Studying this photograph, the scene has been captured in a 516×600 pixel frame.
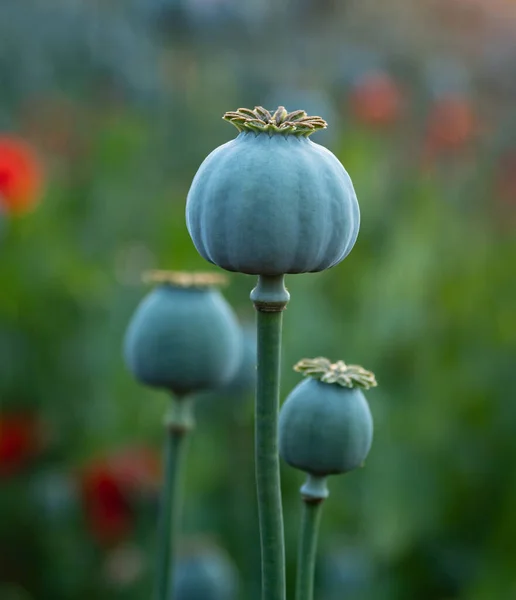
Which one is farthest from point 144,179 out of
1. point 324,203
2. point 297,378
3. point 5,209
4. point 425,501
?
point 324,203

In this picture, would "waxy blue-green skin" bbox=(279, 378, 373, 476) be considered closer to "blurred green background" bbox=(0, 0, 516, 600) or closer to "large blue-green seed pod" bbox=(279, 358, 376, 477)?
"large blue-green seed pod" bbox=(279, 358, 376, 477)

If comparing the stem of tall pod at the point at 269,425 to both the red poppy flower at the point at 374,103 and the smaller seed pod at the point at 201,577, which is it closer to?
→ the smaller seed pod at the point at 201,577

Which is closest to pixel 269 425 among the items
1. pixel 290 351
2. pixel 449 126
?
pixel 290 351

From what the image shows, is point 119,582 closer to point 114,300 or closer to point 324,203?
point 114,300

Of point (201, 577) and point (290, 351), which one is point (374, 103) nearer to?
point (290, 351)

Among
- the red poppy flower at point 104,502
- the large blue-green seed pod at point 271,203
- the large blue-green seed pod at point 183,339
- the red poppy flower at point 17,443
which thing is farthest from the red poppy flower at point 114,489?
the large blue-green seed pod at point 271,203

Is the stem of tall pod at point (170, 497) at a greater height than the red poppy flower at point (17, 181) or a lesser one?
lesser
